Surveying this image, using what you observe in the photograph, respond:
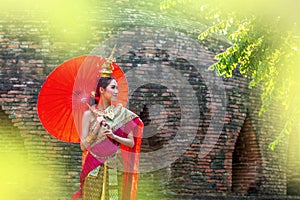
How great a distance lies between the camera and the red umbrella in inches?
228

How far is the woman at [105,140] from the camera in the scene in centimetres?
565

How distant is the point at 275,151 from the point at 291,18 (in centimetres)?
488

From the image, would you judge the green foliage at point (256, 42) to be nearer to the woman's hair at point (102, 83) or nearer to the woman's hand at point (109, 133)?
the woman's hair at point (102, 83)

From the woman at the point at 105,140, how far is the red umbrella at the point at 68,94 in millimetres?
122

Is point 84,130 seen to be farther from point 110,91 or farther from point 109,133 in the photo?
point 110,91

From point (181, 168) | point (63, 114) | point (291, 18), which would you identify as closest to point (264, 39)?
point (291, 18)

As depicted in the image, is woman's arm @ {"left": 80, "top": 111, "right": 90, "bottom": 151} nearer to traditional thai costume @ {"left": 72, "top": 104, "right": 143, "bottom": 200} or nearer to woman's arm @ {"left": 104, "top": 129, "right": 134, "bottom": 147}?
traditional thai costume @ {"left": 72, "top": 104, "right": 143, "bottom": 200}

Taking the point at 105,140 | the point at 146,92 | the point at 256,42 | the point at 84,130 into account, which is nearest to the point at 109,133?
the point at 105,140

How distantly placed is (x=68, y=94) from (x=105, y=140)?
0.53m

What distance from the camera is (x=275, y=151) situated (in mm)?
12523

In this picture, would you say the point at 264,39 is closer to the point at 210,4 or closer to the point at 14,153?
the point at 210,4

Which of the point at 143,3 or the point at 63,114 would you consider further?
the point at 143,3

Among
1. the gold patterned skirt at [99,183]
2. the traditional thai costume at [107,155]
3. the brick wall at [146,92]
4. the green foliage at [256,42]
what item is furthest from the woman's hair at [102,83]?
the brick wall at [146,92]

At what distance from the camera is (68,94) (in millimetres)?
5820
